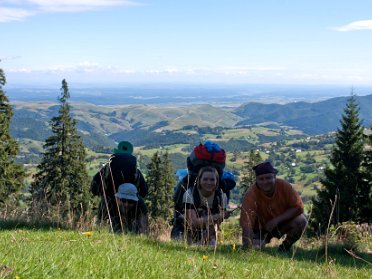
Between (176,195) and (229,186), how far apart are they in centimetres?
107

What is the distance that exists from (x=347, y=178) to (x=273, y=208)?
25.9 meters

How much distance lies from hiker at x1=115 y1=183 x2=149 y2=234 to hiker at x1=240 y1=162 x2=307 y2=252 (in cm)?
203

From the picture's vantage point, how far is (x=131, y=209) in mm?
8250

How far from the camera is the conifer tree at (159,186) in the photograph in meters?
40.2

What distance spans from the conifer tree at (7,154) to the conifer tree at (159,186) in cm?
1343

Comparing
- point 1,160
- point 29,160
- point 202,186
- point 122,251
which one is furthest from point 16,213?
point 29,160

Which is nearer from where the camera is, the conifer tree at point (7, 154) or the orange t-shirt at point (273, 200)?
the orange t-shirt at point (273, 200)

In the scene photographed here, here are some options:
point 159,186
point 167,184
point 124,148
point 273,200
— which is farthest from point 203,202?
point 167,184

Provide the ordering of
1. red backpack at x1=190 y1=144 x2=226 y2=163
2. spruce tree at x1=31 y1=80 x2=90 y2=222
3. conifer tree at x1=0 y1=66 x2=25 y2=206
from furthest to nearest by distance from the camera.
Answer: spruce tree at x1=31 y1=80 x2=90 y2=222 < conifer tree at x1=0 y1=66 x2=25 y2=206 < red backpack at x1=190 y1=144 x2=226 y2=163

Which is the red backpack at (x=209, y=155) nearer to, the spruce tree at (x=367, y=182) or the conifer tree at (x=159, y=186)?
the spruce tree at (x=367, y=182)

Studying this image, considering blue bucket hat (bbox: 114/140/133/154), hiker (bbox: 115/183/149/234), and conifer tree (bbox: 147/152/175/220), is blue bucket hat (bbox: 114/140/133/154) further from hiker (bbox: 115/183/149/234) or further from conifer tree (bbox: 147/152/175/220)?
conifer tree (bbox: 147/152/175/220)

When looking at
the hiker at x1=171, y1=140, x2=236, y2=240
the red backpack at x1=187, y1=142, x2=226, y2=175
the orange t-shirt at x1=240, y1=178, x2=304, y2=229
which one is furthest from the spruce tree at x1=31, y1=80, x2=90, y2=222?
the orange t-shirt at x1=240, y1=178, x2=304, y2=229

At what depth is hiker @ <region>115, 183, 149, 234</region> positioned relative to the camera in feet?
25.8

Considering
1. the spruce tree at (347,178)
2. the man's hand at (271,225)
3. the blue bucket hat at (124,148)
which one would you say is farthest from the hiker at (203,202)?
the spruce tree at (347,178)
